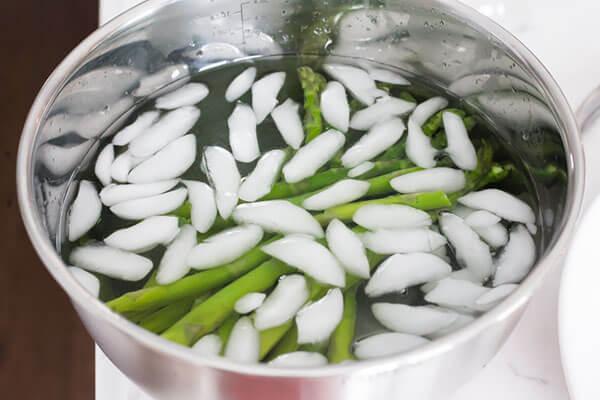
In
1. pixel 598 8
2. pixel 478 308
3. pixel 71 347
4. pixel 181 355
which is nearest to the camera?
pixel 181 355

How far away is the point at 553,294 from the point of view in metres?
0.48

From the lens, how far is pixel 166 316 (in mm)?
424

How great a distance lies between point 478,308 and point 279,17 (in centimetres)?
31

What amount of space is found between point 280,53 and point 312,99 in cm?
8

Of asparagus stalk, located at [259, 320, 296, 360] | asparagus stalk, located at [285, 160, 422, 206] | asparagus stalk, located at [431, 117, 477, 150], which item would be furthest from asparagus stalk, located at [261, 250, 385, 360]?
asparagus stalk, located at [431, 117, 477, 150]

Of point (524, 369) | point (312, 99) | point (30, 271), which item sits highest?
point (312, 99)

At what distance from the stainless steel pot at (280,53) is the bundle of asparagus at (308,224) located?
28 millimetres

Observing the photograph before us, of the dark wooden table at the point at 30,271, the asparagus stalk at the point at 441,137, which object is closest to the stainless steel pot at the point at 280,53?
the asparagus stalk at the point at 441,137

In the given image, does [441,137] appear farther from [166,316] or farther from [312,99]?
[166,316]

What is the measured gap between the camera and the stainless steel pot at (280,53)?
0.29 metres

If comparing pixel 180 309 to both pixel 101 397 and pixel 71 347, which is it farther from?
pixel 71 347

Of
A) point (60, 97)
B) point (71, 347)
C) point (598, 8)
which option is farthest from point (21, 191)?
point (71, 347)

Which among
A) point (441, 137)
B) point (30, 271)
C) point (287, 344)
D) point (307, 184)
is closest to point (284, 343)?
point (287, 344)

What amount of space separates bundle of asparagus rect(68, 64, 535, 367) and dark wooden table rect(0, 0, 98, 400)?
566mm
